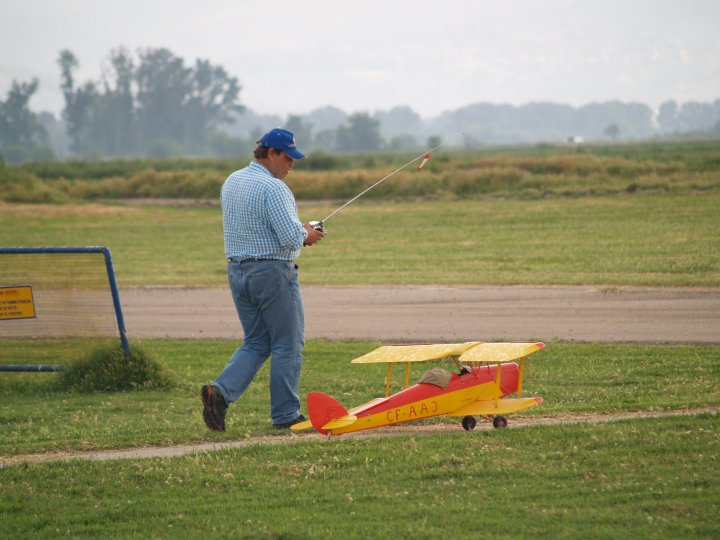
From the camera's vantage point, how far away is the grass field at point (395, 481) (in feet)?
20.0

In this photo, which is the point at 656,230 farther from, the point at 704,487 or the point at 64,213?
the point at 64,213

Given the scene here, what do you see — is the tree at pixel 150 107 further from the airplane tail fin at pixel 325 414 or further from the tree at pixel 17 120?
the airplane tail fin at pixel 325 414

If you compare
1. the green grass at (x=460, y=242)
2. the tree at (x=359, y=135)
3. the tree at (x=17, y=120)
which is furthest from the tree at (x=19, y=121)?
the green grass at (x=460, y=242)

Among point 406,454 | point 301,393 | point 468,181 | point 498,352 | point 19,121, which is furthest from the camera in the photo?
point 19,121

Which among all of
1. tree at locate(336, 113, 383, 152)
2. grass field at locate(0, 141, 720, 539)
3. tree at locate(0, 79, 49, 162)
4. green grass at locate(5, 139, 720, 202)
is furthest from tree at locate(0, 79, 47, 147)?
grass field at locate(0, 141, 720, 539)

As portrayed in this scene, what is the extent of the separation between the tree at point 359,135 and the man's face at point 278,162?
16724 centimetres

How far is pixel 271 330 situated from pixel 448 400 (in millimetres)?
1651

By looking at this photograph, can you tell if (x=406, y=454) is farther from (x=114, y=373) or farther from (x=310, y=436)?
(x=114, y=373)

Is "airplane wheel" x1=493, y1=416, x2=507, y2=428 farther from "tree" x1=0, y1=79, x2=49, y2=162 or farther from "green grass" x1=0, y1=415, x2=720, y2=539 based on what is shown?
"tree" x1=0, y1=79, x2=49, y2=162

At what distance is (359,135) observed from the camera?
579 ft

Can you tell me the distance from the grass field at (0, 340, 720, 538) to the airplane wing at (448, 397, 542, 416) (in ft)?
0.81

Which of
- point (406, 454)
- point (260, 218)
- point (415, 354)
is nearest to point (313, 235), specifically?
point (260, 218)

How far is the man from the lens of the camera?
8445 mm

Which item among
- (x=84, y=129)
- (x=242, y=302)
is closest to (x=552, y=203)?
(x=242, y=302)
